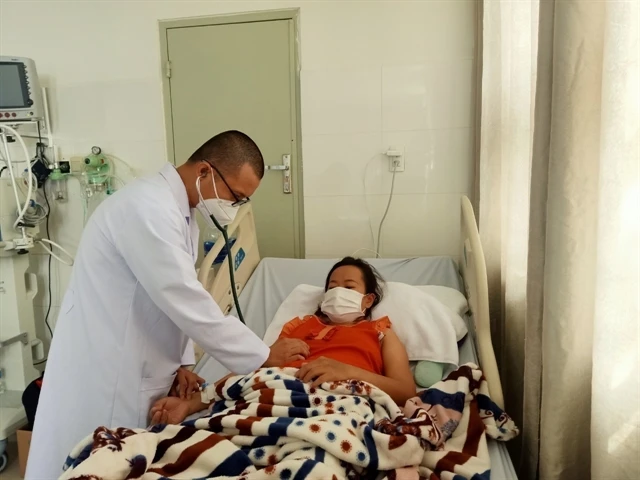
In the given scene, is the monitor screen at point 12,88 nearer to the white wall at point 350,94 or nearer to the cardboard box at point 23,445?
the white wall at point 350,94

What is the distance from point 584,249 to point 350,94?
5.76 ft

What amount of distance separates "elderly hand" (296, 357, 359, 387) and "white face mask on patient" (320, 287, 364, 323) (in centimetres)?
36

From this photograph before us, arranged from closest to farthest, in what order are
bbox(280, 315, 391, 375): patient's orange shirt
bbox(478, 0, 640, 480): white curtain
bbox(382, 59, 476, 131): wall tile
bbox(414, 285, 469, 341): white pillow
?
bbox(478, 0, 640, 480): white curtain
bbox(280, 315, 391, 375): patient's orange shirt
bbox(414, 285, 469, 341): white pillow
bbox(382, 59, 476, 131): wall tile

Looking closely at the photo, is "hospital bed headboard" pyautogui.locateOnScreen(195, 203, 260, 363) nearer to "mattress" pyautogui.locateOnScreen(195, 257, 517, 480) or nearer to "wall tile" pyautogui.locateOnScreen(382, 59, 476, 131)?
"mattress" pyautogui.locateOnScreen(195, 257, 517, 480)

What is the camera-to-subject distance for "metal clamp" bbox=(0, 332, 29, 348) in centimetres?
251

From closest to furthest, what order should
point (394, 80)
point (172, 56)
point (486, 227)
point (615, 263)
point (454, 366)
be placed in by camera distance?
point (615, 263) < point (454, 366) < point (486, 227) < point (394, 80) < point (172, 56)

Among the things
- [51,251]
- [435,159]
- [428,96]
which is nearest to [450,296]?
[435,159]

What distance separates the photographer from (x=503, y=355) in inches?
70.4

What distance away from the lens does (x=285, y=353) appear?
1.40 metres

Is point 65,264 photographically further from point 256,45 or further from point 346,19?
point 346,19

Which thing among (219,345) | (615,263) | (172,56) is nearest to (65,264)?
(172,56)

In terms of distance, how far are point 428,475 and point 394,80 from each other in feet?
6.39

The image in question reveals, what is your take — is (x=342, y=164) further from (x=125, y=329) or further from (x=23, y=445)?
(x=23, y=445)

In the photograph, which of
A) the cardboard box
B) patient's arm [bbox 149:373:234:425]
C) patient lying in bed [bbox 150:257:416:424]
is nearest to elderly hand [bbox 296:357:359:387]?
patient lying in bed [bbox 150:257:416:424]
